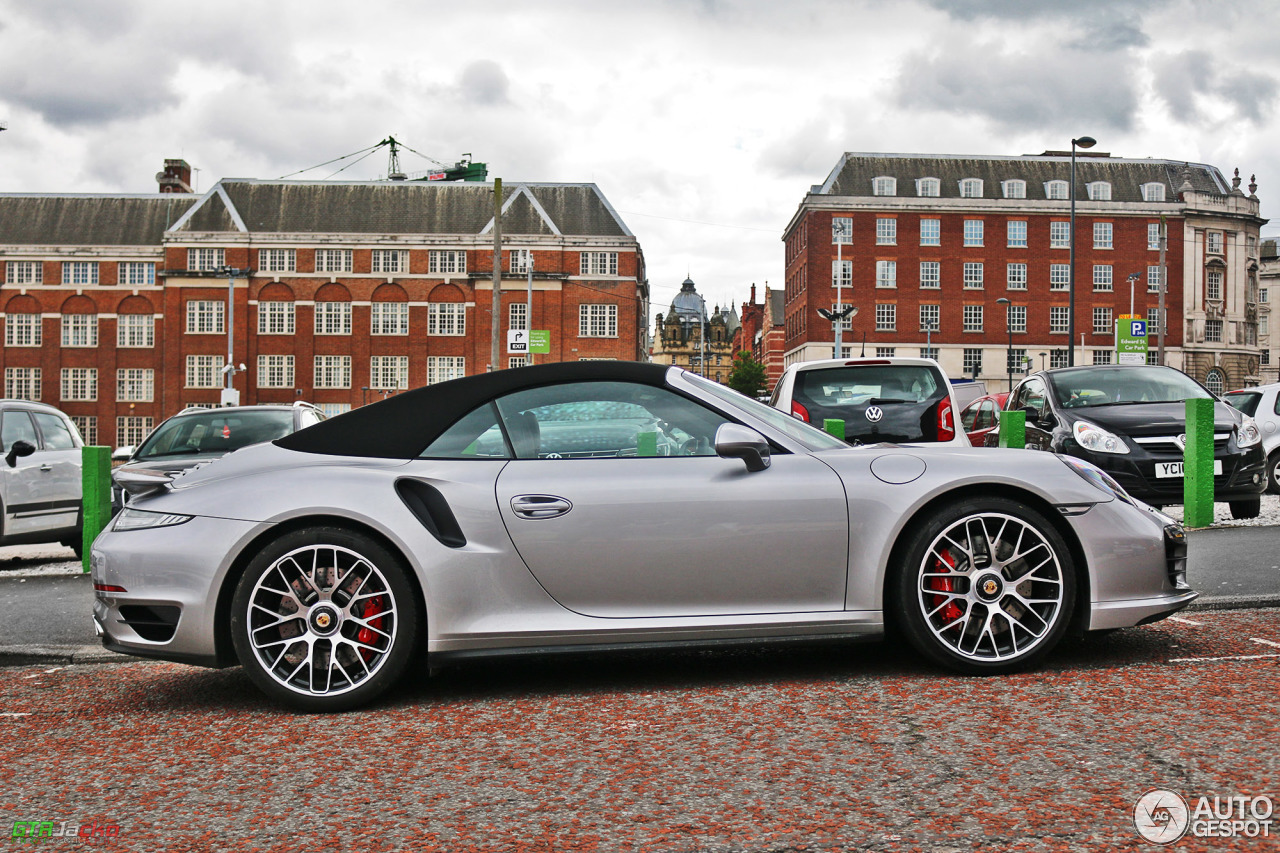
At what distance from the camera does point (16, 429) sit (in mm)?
11023

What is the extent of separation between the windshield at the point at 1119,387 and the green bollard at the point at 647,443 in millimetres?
8771

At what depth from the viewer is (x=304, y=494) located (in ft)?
13.8

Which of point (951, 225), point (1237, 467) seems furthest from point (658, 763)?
point (951, 225)

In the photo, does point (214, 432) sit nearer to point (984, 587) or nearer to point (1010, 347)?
point (984, 587)

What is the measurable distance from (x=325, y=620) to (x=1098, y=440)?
30.0 feet

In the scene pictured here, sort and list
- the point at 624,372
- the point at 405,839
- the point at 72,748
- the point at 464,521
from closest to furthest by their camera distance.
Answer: the point at 405,839
the point at 72,748
the point at 464,521
the point at 624,372

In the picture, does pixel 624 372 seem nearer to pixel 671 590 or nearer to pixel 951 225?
pixel 671 590

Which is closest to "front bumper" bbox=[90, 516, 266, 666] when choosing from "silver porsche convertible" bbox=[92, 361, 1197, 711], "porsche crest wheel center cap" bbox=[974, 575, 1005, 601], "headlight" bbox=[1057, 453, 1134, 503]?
"silver porsche convertible" bbox=[92, 361, 1197, 711]

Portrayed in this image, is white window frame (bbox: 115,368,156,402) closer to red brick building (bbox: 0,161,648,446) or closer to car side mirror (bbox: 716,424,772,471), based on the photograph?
red brick building (bbox: 0,161,648,446)

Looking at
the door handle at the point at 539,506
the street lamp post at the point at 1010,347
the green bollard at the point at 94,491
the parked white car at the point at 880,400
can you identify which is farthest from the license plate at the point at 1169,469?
the street lamp post at the point at 1010,347

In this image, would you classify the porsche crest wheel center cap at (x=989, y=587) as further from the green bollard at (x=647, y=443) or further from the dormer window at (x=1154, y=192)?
the dormer window at (x=1154, y=192)

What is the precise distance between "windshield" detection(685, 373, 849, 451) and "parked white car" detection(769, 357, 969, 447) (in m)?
4.88

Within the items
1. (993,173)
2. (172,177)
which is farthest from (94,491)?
(172,177)

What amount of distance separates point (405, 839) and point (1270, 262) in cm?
13783
